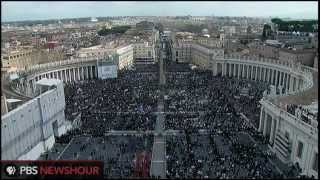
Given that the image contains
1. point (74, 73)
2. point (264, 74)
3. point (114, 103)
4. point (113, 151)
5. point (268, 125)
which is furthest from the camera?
point (74, 73)

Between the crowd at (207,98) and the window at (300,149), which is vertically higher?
the window at (300,149)

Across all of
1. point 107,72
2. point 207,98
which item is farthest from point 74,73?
point 207,98

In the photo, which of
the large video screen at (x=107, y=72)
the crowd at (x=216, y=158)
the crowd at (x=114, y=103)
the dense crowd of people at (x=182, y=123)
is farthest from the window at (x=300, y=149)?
the large video screen at (x=107, y=72)

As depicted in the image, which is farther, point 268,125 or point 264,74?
point 264,74

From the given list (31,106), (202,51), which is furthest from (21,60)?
(31,106)

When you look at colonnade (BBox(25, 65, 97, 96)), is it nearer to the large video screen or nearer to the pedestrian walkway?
the large video screen

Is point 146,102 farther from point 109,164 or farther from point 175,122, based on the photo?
point 109,164

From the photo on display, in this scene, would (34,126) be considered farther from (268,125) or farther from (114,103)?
(268,125)

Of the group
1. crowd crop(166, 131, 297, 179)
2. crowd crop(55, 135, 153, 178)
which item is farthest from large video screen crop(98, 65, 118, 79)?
crowd crop(166, 131, 297, 179)

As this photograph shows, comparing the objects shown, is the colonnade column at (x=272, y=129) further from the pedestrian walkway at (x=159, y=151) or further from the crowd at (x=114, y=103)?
the crowd at (x=114, y=103)

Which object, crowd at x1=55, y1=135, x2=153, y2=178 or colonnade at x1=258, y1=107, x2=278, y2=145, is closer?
crowd at x1=55, y1=135, x2=153, y2=178

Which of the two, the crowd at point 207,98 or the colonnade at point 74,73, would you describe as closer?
the crowd at point 207,98
